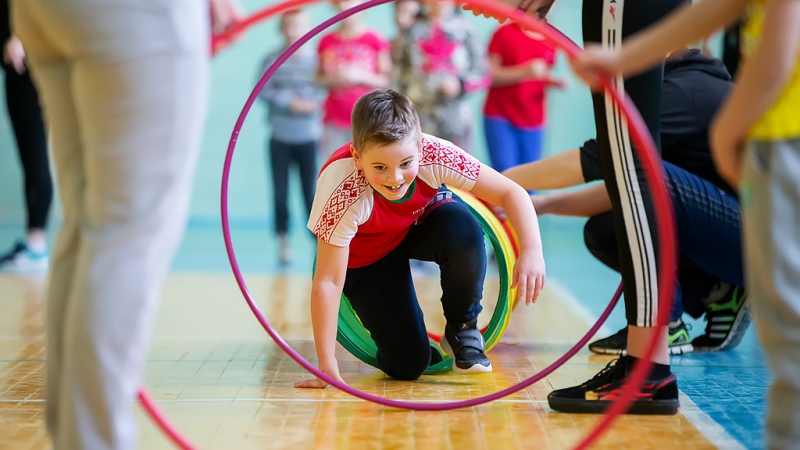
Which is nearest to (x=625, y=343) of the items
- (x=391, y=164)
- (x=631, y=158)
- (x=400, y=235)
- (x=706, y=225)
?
(x=706, y=225)

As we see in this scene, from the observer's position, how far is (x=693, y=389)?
7.68ft

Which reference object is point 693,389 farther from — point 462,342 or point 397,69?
point 397,69

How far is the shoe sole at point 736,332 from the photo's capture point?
292 centimetres

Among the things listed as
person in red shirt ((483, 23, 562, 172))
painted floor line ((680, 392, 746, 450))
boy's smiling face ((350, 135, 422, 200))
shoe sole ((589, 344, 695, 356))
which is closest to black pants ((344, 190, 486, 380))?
boy's smiling face ((350, 135, 422, 200))

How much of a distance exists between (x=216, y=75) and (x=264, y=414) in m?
6.67

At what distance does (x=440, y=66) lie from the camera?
5.32 metres

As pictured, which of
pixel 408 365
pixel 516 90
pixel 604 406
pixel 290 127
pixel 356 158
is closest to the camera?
pixel 604 406

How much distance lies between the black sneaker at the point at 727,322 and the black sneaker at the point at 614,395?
940 mm

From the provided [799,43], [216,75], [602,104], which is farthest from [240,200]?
[799,43]

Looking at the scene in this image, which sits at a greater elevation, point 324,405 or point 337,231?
point 337,231

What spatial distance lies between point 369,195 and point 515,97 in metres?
3.04

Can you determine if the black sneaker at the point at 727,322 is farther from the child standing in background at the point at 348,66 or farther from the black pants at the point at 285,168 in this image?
the black pants at the point at 285,168

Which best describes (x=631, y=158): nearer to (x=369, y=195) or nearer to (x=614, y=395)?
(x=614, y=395)

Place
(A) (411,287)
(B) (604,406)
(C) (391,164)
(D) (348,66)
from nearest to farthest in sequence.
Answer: (B) (604,406)
(C) (391,164)
(A) (411,287)
(D) (348,66)
